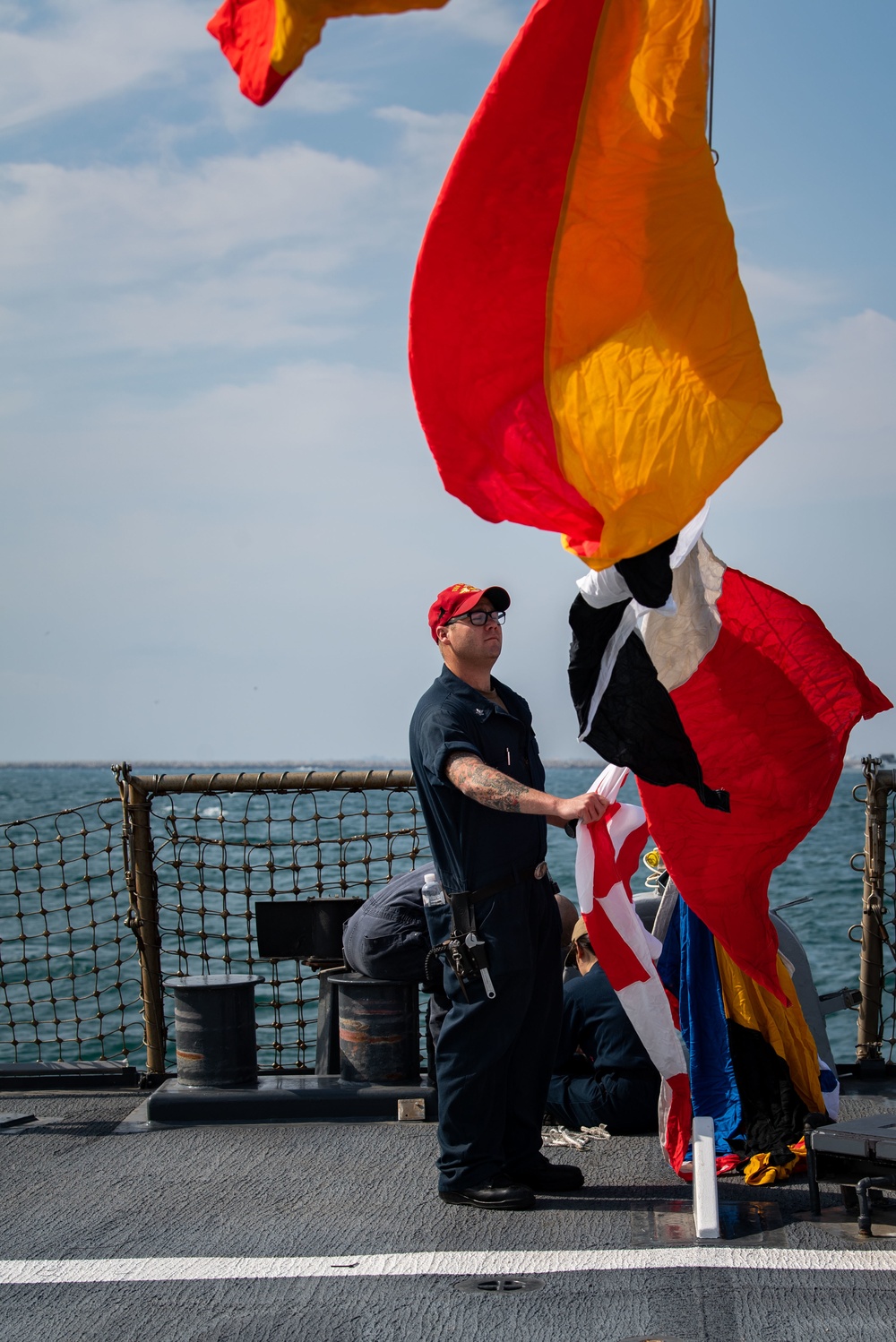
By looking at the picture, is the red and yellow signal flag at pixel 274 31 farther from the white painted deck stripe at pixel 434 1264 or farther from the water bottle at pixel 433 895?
the white painted deck stripe at pixel 434 1264

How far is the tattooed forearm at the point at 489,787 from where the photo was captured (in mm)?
4465

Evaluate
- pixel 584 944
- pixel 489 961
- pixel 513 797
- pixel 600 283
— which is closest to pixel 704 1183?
pixel 489 961

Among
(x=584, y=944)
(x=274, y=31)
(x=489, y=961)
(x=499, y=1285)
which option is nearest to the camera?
(x=274, y=31)

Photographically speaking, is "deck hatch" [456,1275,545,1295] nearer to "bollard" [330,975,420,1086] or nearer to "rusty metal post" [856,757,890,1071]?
"bollard" [330,975,420,1086]

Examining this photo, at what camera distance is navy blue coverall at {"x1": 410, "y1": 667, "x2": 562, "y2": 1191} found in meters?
4.65

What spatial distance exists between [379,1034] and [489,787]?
70.3 inches

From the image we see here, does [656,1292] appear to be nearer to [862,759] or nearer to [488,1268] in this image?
[488,1268]

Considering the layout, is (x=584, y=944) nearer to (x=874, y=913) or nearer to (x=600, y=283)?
(x=874, y=913)

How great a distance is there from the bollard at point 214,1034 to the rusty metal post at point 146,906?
1.95 ft

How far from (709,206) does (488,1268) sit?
9.92 ft

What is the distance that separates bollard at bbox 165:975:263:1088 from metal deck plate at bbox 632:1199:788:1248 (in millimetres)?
1993

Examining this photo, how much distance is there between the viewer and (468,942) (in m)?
4.63

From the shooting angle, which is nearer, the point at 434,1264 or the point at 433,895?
the point at 434,1264

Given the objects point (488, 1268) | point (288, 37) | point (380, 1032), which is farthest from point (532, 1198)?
point (288, 37)
